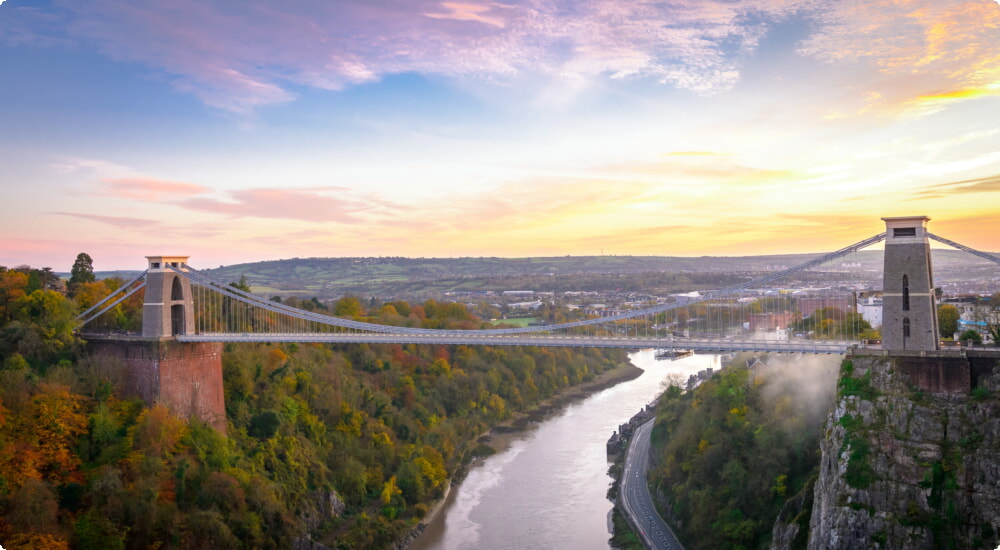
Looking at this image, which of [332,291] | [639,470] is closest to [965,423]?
[639,470]

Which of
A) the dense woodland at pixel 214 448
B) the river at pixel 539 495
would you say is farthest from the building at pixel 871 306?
the dense woodland at pixel 214 448

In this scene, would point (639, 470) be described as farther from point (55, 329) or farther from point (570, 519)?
point (55, 329)

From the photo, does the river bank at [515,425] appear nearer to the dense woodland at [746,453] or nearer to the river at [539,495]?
the river at [539,495]

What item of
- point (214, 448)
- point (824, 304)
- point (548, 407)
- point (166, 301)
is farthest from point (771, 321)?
point (166, 301)

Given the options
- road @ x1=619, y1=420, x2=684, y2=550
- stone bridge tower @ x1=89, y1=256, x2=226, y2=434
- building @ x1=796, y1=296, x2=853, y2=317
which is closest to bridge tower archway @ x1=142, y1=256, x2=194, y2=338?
stone bridge tower @ x1=89, y1=256, x2=226, y2=434

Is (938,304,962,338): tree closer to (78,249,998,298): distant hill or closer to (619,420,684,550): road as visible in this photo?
(619,420,684,550): road

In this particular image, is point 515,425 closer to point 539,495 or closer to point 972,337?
point 539,495
